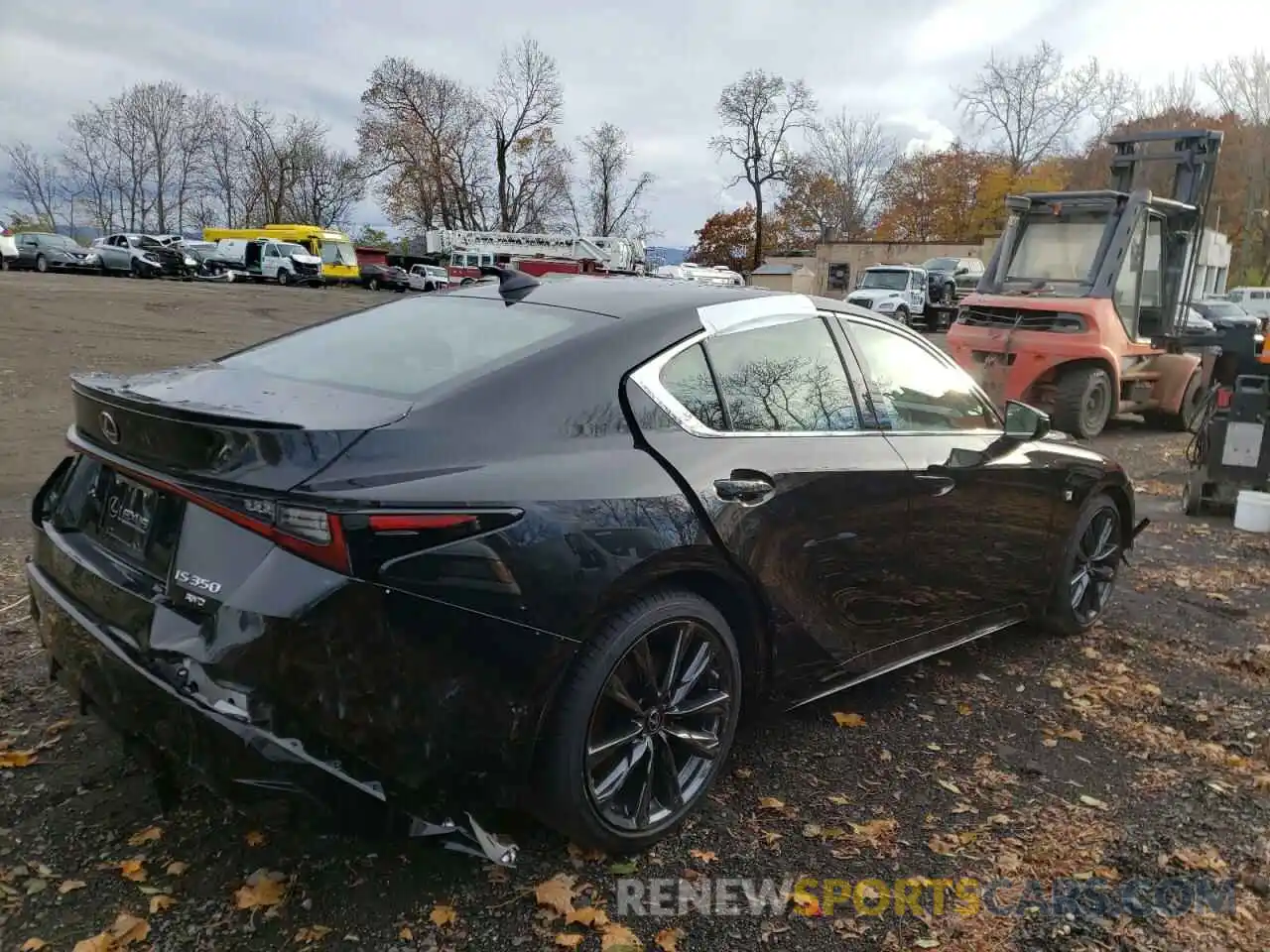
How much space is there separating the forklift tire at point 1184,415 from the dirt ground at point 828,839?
28.7 feet

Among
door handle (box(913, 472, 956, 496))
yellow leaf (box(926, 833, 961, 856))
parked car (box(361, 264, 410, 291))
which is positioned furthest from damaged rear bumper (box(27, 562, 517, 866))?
parked car (box(361, 264, 410, 291))

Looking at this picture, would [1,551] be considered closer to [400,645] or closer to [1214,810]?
[400,645]

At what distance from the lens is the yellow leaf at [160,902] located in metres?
2.42

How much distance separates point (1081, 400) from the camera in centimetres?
1057

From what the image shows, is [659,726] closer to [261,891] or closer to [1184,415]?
[261,891]

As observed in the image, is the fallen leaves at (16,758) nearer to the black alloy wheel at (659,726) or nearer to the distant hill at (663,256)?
the black alloy wheel at (659,726)

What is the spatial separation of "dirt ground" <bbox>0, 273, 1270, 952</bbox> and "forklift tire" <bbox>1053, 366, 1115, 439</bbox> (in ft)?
21.6

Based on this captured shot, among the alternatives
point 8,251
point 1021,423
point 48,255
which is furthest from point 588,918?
point 8,251

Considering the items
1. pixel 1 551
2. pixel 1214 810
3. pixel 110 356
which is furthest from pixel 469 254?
pixel 1214 810

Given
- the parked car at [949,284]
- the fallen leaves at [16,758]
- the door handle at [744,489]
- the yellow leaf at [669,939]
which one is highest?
the parked car at [949,284]

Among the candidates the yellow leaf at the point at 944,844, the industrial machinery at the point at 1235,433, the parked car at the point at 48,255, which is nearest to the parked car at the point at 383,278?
the parked car at the point at 48,255

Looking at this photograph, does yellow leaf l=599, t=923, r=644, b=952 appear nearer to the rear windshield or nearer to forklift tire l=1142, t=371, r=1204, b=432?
the rear windshield

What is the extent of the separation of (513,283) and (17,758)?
2208 mm

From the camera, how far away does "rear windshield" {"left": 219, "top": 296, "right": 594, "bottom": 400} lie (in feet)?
8.87
